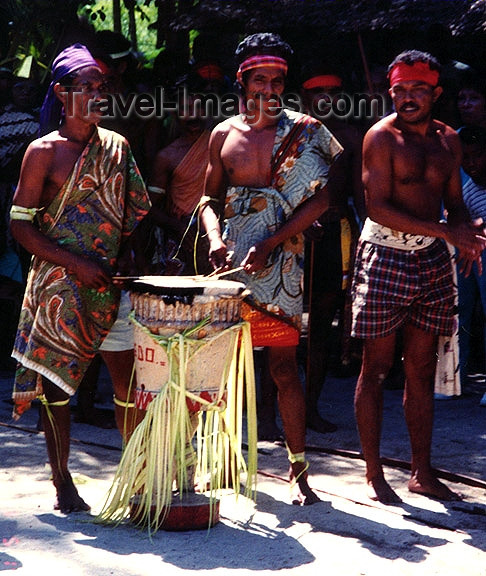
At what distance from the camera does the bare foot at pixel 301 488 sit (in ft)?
16.3

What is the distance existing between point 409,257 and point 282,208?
0.67 meters

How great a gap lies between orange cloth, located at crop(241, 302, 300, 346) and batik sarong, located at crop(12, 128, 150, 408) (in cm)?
65

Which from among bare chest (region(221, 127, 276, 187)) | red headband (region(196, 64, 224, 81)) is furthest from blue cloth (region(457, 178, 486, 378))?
bare chest (region(221, 127, 276, 187))

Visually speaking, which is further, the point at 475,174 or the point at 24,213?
the point at 475,174

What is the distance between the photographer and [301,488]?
16.5ft

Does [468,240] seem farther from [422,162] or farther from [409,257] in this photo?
[422,162]

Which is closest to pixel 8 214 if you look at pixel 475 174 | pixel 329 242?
pixel 329 242

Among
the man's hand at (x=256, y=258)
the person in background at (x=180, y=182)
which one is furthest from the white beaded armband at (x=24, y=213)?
the person in background at (x=180, y=182)

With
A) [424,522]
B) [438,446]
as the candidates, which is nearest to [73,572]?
[424,522]

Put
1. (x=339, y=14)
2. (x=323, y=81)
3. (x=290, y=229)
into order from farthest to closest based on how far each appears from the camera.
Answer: (x=339, y=14) → (x=323, y=81) → (x=290, y=229)

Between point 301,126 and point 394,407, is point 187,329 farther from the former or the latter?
point 394,407

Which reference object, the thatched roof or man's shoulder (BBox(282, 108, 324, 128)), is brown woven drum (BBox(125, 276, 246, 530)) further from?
the thatched roof

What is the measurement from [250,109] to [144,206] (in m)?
0.75

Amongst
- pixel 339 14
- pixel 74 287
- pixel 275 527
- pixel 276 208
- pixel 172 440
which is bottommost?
pixel 275 527
